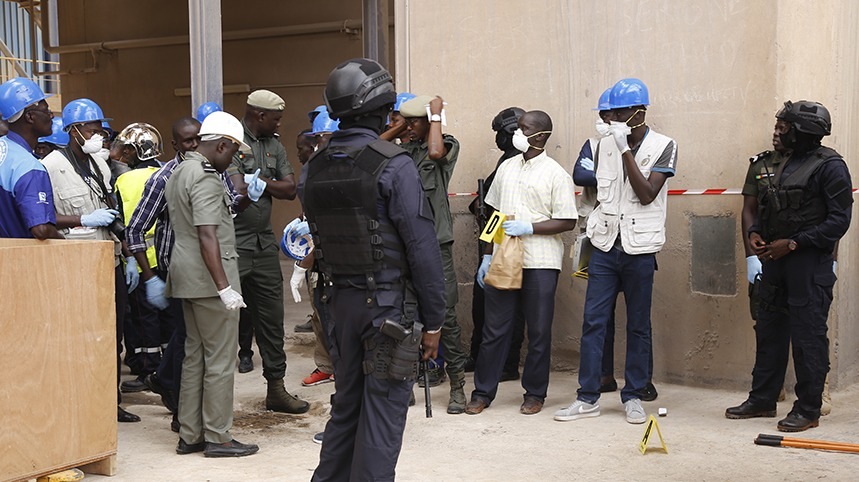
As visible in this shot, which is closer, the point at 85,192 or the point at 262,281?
the point at 85,192

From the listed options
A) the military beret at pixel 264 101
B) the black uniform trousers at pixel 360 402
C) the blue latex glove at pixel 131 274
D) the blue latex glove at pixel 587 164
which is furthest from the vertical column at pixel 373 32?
the black uniform trousers at pixel 360 402

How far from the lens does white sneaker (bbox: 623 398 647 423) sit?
6.00 m

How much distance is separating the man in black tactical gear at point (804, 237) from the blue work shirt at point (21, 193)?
414 cm

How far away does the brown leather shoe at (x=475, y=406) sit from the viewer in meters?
6.32

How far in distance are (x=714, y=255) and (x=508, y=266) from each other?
5.03 feet

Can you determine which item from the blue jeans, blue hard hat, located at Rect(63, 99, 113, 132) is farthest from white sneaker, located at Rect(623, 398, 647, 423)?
blue hard hat, located at Rect(63, 99, 113, 132)

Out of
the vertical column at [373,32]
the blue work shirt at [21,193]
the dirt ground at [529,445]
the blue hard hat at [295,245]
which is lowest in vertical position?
the dirt ground at [529,445]

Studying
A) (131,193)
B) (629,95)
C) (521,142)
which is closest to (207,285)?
(131,193)

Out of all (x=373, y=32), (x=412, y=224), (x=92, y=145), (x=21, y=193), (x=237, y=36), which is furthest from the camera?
→ (x=237, y=36)

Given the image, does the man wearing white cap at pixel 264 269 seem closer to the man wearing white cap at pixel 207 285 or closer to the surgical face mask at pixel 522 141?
the man wearing white cap at pixel 207 285

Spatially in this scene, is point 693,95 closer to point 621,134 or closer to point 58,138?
point 621,134

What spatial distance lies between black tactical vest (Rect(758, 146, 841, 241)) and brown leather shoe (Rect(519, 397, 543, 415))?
6.07 ft

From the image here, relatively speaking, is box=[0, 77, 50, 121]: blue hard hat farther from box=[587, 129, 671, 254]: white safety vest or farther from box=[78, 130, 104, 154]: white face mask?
box=[587, 129, 671, 254]: white safety vest

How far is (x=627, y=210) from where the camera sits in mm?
6105
